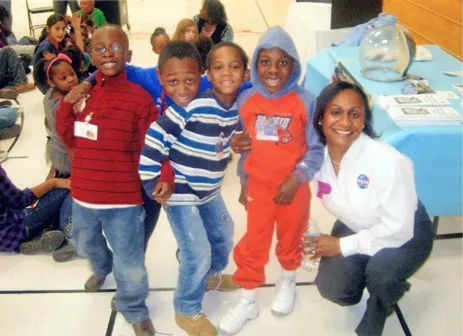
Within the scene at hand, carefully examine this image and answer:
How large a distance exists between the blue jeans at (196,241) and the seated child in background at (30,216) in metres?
0.85

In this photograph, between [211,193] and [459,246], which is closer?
[211,193]

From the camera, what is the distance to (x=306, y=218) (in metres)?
1.92

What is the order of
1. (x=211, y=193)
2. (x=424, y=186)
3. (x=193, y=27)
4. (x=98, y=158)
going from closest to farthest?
(x=98, y=158) < (x=211, y=193) < (x=424, y=186) < (x=193, y=27)

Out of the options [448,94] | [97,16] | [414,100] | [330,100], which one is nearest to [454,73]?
[448,94]

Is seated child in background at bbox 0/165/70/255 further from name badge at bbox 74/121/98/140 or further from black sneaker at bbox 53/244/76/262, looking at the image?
name badge at bbox 74/121/98/140

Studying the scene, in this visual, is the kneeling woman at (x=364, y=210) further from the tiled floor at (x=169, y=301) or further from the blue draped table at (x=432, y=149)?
the blue draped table at (x=432, y=149)

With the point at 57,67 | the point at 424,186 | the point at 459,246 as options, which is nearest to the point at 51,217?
the point at 57,67

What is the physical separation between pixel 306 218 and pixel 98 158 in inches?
33.0

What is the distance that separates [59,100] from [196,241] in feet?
3.55

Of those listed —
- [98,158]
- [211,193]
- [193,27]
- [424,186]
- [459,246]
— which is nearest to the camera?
[98,158]

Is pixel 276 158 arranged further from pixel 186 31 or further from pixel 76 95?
pixel 186 31

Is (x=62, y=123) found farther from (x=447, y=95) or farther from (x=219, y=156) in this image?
(x=447, y=95)

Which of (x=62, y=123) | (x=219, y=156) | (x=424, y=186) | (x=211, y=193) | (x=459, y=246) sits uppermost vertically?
(x=62, y=123)

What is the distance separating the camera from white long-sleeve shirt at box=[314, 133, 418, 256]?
5.47 ft
